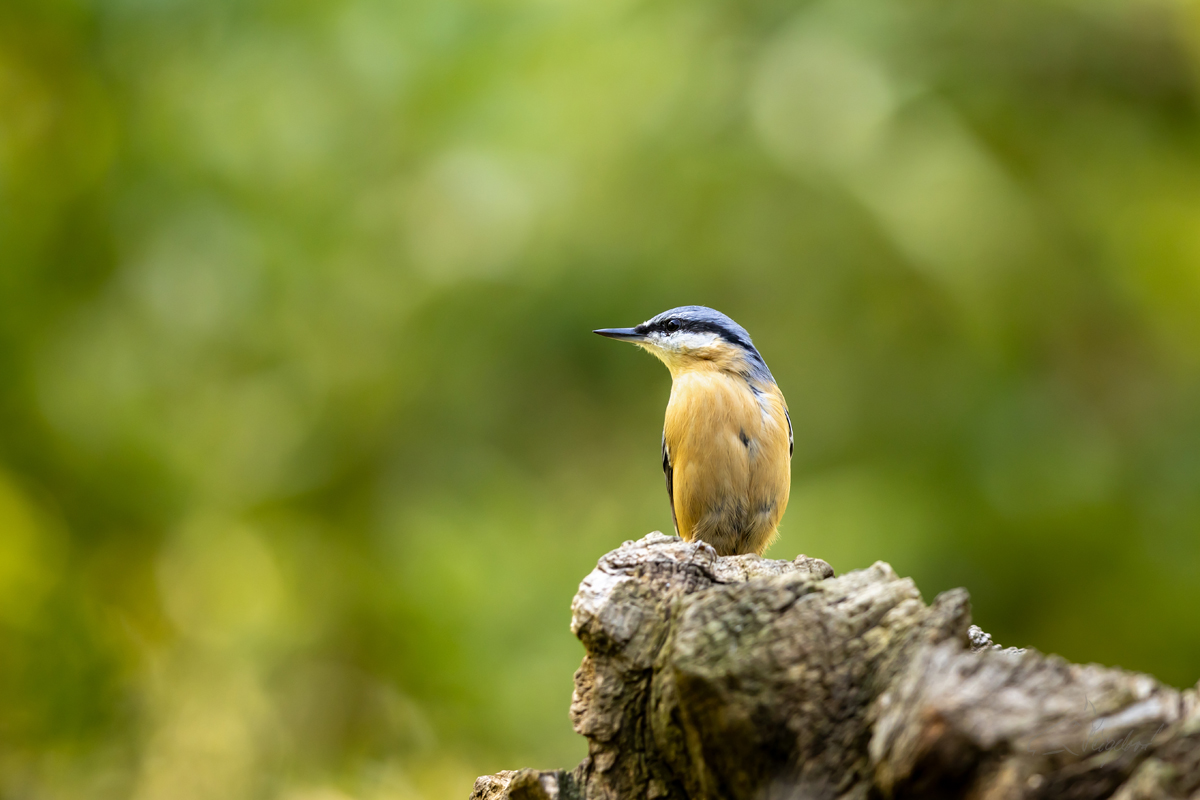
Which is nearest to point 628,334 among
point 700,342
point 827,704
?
point 700,342

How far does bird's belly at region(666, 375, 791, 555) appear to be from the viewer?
14.7ft

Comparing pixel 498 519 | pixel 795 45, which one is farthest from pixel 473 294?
pixel 795 45

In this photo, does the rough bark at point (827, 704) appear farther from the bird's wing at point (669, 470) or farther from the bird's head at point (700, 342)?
the bird's head at point (700, 342)

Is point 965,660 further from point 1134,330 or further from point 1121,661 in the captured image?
point 1134,330

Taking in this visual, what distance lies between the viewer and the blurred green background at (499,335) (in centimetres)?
639

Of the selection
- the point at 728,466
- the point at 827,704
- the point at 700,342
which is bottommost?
the point at 827,704

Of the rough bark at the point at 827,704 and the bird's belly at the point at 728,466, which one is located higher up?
the bird's belly at the point at 728,466

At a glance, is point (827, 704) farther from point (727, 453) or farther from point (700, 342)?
point (700, 342)

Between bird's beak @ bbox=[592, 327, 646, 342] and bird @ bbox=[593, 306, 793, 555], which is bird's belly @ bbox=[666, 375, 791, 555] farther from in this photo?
bird's beak @ bbox=[592, 327, 646, 342]

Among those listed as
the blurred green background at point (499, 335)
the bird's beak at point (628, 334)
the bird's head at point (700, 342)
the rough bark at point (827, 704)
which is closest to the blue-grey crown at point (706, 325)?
the bird's head at point (700, 342)

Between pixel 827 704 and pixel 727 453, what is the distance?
2.44 meters

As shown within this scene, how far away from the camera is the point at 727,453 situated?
447 centimetres

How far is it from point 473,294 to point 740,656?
204 inches

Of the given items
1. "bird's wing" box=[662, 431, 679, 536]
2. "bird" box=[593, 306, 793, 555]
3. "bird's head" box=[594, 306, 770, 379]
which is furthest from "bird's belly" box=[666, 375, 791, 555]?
"bird's head" box=[594, 306, 770, 379]
